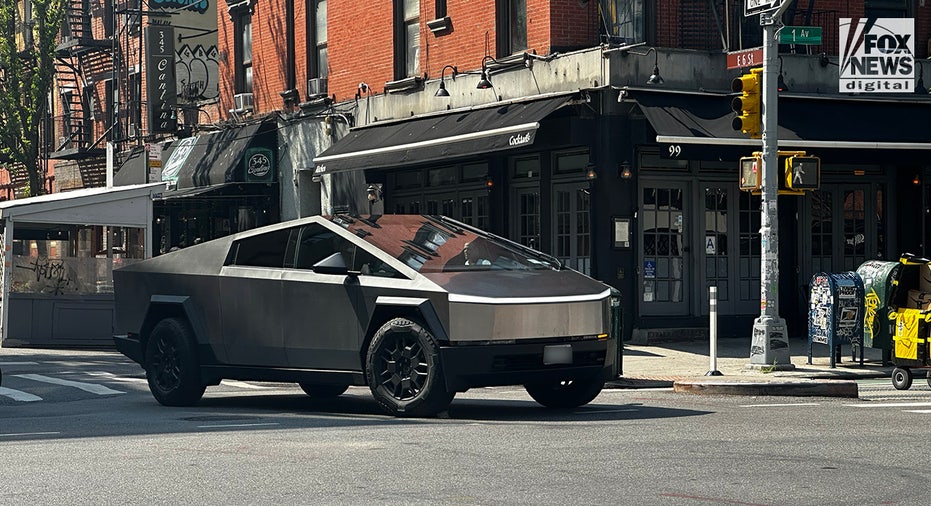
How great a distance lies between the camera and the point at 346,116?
28875 millimetres

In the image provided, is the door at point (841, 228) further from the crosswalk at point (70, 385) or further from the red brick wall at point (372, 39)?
the crosswalk at point (70, 385)

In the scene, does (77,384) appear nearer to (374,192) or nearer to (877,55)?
(374,192)

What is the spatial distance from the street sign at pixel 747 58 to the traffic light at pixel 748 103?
140 millimetres

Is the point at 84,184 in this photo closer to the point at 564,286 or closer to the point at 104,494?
the point at 564,286

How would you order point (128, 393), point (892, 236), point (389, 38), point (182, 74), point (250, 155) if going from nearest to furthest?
point (128, 393) < point (892, 236) < point (389, 38) < point (250, 155) < point (182, 74)

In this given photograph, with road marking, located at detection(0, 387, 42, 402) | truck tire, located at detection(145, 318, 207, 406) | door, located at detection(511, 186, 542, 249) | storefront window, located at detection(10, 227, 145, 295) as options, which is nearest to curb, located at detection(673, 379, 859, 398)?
truck tire, located at detection(145, 318, 207, 406)

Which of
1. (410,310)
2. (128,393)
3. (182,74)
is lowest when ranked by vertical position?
(128,393)

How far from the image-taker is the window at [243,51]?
34.1 meters

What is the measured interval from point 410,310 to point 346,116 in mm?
17813

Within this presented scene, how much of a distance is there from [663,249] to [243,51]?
15126 millimetres

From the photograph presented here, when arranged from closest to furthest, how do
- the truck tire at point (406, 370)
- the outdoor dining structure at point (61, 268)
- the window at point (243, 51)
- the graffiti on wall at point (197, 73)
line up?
the truck tire at point (406, 370) < the outdoor dining structure at point (61, 268) < the window at point (243, 51) < the graffiti on wall at point (197, 73)

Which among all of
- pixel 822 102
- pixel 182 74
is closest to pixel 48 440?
pixel 822 102

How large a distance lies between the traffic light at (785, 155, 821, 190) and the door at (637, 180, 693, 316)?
4.81 m

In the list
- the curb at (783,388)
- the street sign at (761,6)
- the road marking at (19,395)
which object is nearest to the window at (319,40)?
the street sign at (761,6)
